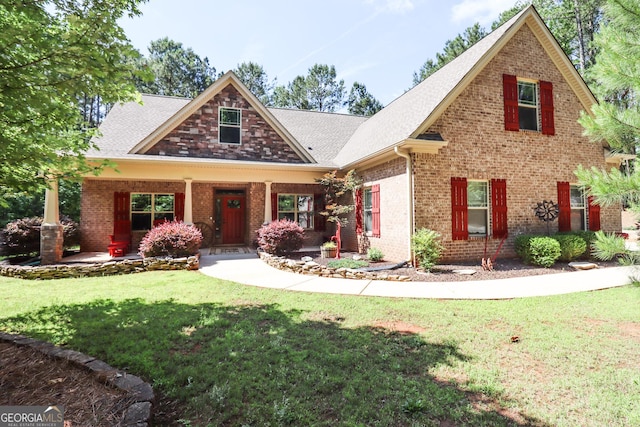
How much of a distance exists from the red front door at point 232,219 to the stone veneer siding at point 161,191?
1.11 feet

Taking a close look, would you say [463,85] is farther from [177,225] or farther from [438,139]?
[177,225]

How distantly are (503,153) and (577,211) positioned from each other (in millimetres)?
3917

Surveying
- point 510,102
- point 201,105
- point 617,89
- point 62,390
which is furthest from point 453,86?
point 62,390

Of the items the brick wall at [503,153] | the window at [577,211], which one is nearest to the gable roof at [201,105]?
the brick wall at [503,153]

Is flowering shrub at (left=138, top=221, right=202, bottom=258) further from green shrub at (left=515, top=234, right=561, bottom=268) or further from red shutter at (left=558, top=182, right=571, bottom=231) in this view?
red shutter at (left=558, top=182, right=571, bottom=231)

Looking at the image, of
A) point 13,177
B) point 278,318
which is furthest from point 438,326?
point 13,177

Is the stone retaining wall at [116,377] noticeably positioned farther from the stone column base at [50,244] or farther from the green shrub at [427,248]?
the green shrub at [427,248]

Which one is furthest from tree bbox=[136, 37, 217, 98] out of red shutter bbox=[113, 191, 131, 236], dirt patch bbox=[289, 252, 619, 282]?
dirt patch bbox=[289, 252, 619, 282]

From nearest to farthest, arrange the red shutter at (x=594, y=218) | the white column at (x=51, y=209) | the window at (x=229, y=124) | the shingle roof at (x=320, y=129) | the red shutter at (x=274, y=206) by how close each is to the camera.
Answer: the white column at (x=51, y=209) < the red shutter at (x=594, y=218) < the window at (x=229, y=124) < the red shutter at (x=274, y=206) < the shingle roof at (x=320, y=129)

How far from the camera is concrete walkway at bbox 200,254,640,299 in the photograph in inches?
241

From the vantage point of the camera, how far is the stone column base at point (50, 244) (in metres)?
9.20

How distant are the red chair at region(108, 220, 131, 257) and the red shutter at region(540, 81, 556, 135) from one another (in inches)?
583

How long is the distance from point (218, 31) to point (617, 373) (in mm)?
14606

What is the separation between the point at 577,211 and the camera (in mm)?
10805
